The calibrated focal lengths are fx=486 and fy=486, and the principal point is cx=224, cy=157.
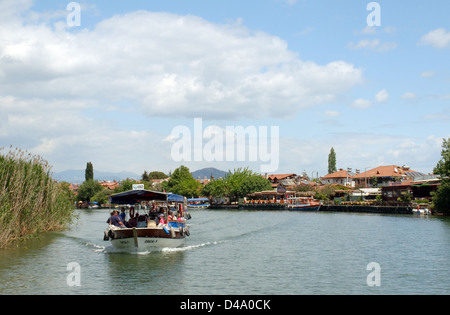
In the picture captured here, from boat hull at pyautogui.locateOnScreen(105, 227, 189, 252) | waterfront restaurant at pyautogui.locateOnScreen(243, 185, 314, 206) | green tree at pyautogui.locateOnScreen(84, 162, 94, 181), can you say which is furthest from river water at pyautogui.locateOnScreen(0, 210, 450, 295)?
green tree at pyautogui.locateOnScreen(84, 162, 94, 181)

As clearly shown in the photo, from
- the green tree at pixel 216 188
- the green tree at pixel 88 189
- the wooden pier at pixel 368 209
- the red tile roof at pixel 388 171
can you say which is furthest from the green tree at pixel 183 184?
the wooden pier at pixel 368 209

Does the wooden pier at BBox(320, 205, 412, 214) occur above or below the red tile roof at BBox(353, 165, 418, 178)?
below

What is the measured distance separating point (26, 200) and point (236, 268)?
1353 cm

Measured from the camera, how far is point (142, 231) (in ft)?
91.4

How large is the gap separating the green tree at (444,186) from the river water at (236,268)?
112ft

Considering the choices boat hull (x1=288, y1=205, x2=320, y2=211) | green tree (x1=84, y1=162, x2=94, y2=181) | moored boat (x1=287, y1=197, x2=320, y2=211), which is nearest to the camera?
boat hull (x1=288, y1=205, x2=320, y2=211)

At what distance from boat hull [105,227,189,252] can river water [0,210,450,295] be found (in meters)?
0.50

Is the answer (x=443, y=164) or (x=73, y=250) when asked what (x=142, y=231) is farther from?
(x=443, y=164)

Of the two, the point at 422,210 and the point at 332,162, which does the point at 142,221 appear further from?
the point at 332,162

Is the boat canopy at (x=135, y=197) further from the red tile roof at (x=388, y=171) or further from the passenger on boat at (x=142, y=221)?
the red tile roof at (x=388, y=171)

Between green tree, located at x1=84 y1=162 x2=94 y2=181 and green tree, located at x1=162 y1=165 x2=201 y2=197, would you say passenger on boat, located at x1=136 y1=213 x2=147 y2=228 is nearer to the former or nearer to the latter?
green tree, located at x1=162 y1=165 x2=201 y2=197

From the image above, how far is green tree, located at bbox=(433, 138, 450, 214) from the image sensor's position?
2672 inches
